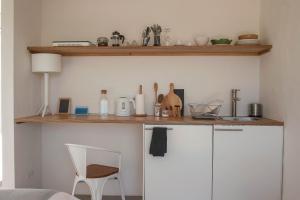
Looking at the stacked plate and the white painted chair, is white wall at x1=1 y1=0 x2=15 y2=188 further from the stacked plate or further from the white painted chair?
the stacked plate

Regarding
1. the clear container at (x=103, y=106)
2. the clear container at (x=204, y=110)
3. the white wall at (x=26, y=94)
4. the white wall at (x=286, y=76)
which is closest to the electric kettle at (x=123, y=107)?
the clear container at (x=103, y=106)

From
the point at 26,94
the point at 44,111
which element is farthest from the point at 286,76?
the point at 26,94

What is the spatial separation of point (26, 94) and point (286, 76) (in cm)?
254

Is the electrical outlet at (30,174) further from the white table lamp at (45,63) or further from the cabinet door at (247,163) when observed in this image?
the cabinet door at (247,163)

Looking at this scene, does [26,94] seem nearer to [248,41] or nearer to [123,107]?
[123,107]

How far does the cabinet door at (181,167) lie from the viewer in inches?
101

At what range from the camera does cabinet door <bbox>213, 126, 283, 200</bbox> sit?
2490 millimetres

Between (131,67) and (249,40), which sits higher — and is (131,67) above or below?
below

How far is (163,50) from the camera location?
2.80 meters

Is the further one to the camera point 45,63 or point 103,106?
point 103,106

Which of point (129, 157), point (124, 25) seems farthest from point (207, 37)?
point (129, 157)

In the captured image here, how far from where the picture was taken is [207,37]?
2943mm

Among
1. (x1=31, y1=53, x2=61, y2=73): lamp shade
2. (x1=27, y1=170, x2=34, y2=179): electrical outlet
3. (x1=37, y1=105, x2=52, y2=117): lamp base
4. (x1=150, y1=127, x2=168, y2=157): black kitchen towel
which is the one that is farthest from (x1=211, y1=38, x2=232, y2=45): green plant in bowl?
(x1=27, y1=170, x2=34, y2=179): electrical outlet

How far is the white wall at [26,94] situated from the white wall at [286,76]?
2.49m
